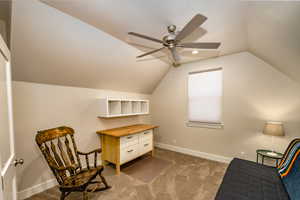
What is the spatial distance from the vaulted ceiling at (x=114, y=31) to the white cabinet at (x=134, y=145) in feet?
4.79

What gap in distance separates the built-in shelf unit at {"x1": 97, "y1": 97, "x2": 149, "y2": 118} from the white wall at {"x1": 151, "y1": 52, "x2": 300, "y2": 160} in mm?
1069

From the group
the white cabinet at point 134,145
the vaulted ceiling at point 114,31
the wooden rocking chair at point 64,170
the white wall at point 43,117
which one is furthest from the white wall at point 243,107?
the wooden rocking chair at point 64,170

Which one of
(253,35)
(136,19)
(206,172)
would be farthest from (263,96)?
(136,19)

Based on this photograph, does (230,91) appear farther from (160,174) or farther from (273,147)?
(160,174)

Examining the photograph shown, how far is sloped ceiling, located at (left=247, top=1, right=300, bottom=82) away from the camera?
1.25m

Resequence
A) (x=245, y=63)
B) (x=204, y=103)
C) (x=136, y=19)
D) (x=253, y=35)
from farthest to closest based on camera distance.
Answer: (x=204, y=103)
(x=245, y=63)
(x=253, y=35)
(x=136, y=19)

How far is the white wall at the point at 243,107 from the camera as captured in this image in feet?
7.78

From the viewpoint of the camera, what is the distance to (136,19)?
5.49 ft

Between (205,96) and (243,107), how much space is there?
84 centimetres

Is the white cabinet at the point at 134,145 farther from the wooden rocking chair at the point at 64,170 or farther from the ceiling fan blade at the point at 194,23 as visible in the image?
the ceiling fan blade at the point at 194,23

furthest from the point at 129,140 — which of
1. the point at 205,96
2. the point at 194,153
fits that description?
the point at 205,96

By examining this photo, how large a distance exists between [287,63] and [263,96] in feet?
2.46

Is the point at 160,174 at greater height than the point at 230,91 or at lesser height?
lesser

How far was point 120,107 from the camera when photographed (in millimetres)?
2967
